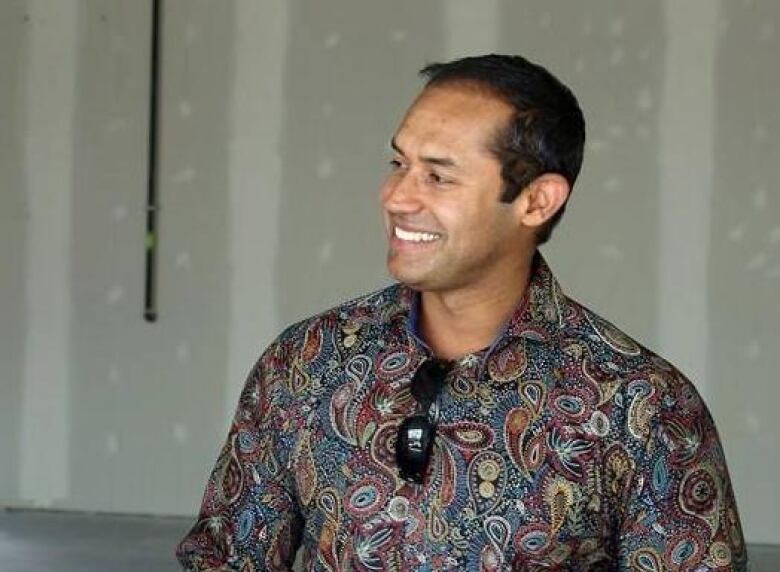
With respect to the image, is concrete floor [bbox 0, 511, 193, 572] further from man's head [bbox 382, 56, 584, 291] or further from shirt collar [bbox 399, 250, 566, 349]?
man's head [bbox 382, 56, 584, 291]

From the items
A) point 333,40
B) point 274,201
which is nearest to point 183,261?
point 274,201

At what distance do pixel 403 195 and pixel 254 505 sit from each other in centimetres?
42

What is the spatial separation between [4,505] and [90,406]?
0.57 meters

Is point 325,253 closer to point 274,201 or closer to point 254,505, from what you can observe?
point 274,201

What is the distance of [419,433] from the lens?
1.70 metres

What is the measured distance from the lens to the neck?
70.2 inches

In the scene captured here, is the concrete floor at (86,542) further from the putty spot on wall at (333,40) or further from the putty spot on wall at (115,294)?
the putty spot on wall at (333,40)

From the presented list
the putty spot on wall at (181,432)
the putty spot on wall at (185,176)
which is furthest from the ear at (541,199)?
the putty spot on wall at (181,432)

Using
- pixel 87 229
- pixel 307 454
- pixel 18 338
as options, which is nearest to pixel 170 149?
pixel 87 229

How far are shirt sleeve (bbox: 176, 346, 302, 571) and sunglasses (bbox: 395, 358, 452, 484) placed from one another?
15 centimetres

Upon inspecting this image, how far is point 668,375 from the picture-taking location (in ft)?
5.66

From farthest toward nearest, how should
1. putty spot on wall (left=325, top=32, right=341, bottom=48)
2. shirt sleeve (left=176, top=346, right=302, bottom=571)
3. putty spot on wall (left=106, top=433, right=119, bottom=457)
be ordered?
putty spot on wall (left=106, top=433, right=119, bottom=457)
putty spot on wall (left=325, top=32, right=341, bottom=48)
shirt sleeve (left=176, top=346, right=302, bottom=571)

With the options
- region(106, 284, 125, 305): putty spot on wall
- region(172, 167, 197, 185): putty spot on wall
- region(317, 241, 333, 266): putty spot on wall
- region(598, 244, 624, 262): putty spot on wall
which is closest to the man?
region(598, 244, 624, 262): putty spot on wall

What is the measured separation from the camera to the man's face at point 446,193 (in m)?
1.70
